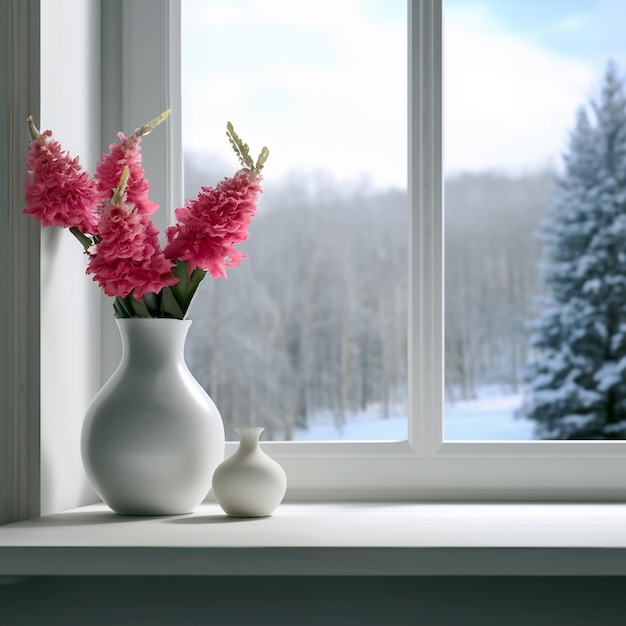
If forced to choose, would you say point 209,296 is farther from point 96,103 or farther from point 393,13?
Result: point 96,103

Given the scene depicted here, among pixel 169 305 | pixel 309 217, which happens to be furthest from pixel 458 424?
pixel 169 305

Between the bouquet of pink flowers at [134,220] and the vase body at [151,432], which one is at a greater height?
the bouquet of pink flowers at [134,220]

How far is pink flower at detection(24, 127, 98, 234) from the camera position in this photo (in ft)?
3.96

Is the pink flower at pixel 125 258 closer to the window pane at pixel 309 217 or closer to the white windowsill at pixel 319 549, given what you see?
the white windowsill at pixel 319 549

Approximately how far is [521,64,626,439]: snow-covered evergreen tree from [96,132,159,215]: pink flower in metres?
6.45

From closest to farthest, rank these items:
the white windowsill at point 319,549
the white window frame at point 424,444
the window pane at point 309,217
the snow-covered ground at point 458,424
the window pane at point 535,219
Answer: the white windowsill at point 319,549 < the white window frame at point 424,444 < the window pane at point 309,217 < the snow-covered ground at point 458,424 < the window pane at point 535,219

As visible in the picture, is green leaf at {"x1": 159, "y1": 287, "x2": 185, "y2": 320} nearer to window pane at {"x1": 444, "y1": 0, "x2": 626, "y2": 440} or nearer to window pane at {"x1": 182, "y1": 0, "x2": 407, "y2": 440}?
window pane at {"x1": 182, "y1": 0, "x2": 407, "y2": 440}

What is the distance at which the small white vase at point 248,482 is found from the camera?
1.21 metres

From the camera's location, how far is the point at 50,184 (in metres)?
1.21

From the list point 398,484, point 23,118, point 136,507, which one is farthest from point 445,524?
point 23,118

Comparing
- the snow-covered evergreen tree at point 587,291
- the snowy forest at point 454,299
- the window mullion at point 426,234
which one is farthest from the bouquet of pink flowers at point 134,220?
the snow-covered evergreen tree at point 587,291

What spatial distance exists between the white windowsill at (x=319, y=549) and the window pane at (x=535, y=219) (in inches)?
222

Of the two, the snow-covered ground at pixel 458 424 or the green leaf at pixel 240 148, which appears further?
the snow-covered ground at pixel 458 424

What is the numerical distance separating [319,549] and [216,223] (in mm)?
482
